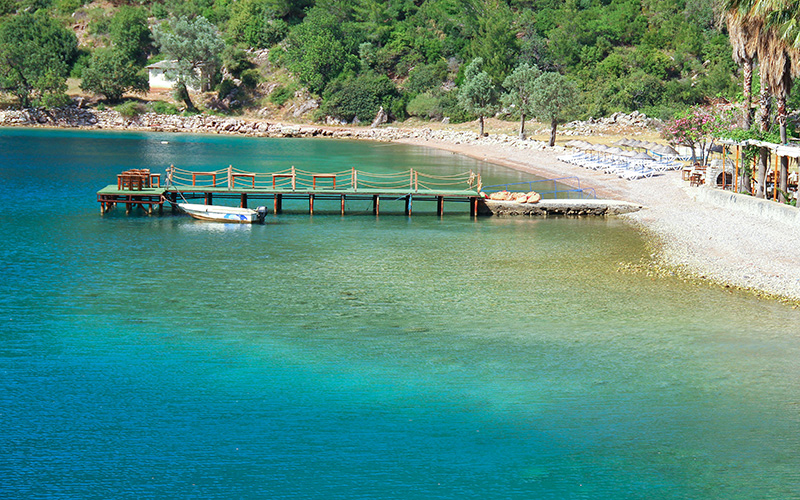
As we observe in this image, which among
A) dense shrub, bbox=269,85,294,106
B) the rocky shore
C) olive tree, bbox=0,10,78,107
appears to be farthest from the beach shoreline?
olive tree, bbox=0,10,78,107

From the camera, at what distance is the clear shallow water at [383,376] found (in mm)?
13195

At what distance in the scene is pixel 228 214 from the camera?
37.4 metres

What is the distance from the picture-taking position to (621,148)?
6594 cm

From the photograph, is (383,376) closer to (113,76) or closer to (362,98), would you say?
(362,98)

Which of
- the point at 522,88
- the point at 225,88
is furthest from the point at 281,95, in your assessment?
the point at 522,88

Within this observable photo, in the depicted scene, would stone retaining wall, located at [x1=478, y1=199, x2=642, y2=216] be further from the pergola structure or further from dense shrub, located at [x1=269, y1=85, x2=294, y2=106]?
dense shrub, located at [x1=269, y1=85, x2=294, y2=106]

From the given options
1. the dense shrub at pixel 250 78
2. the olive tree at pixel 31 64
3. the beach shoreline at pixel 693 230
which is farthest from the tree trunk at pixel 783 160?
the olive tree at pixel 31 64

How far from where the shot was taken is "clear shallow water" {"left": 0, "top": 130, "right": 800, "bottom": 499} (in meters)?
13.2

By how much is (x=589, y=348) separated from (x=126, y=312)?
1265 cm

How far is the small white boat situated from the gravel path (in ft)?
59.5

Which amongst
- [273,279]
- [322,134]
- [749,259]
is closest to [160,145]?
[322,134]

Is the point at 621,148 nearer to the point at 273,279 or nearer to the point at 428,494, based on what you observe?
the point at 273,279

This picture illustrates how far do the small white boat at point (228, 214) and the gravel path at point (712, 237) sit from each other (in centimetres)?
1813

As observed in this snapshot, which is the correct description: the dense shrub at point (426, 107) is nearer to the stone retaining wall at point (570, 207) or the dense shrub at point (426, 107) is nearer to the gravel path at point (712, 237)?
Answer: the gravel path at point (712, 237)
